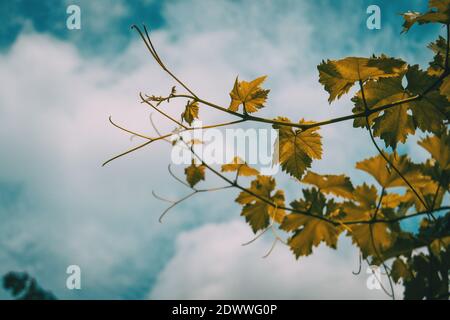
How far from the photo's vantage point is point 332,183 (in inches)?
84.7

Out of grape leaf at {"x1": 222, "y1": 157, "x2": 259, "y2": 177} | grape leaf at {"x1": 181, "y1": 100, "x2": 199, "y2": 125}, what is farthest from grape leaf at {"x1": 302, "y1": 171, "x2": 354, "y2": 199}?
grape leaf at {"x1": 181, "y1": 100, "x2": 199, "y2": 125}

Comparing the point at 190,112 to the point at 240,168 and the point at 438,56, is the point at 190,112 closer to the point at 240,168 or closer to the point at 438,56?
the point at 240,168

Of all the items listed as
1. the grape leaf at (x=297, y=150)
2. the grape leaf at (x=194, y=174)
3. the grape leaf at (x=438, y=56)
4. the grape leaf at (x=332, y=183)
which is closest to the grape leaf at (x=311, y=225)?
the grape leaf at (x=332, y=183)

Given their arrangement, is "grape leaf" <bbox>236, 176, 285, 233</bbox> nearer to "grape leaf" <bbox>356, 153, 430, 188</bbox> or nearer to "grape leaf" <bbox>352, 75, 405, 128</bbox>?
"grape leaf" <bbox>356, 153, 430, 188</bbox>

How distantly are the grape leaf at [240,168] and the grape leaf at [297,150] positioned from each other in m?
0.33

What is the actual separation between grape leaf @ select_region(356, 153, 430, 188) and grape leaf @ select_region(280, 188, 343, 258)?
0.29 meters

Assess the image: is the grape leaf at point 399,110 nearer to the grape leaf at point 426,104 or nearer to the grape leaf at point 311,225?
the grape leaf at point 426,104

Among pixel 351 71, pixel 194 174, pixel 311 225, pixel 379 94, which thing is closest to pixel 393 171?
pixel 311 225

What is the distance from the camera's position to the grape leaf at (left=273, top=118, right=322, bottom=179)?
1826 mm

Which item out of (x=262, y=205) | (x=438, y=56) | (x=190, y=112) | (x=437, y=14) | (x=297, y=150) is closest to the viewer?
(x=437, y=14)

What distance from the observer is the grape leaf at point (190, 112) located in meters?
1.70

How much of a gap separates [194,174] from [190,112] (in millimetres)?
454
